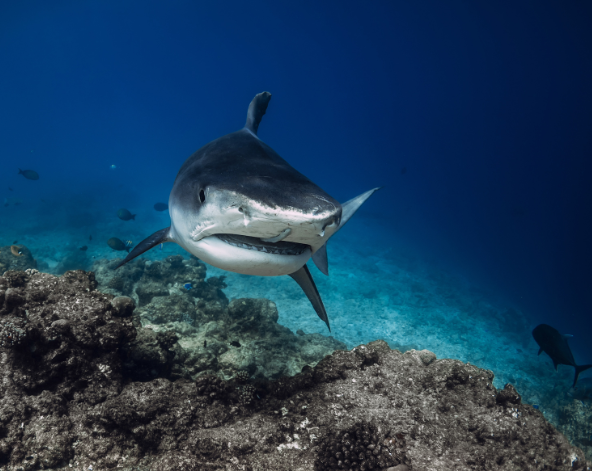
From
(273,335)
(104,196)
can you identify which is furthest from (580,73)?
(104,196)

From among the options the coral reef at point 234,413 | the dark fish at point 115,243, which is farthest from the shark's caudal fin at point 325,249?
the dark fish at point 115,243

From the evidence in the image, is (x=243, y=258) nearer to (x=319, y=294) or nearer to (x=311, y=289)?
(x=311, y=289)

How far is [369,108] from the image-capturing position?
12062 cm

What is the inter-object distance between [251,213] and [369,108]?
447 feet

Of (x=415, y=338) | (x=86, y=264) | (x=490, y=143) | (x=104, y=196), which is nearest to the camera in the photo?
(x=415, y=338)

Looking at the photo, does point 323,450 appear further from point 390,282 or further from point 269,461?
point 390,282

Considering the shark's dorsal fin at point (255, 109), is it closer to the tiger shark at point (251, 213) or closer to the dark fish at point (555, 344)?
the tiger shark at point (251, 213)

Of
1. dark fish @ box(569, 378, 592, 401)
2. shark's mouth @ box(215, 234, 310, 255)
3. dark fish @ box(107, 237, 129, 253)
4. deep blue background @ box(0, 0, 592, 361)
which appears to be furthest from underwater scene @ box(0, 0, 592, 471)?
deep blue background @ box(0, 0, 592, 361)

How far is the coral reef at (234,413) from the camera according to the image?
1755 mm

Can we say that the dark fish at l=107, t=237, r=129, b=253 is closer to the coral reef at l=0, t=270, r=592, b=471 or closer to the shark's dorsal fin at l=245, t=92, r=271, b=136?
the coral reef at l=0, t=270, r=592, b=471

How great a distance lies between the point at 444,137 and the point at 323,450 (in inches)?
4936

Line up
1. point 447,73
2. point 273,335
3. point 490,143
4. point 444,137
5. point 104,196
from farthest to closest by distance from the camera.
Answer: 1. point 444,137
2. point 490,143
3. point 447,73
4. point 104,196
5. point 273,335

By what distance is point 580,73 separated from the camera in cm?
5494

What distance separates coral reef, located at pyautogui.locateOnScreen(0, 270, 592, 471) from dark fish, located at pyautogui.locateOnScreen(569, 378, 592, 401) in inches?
415
